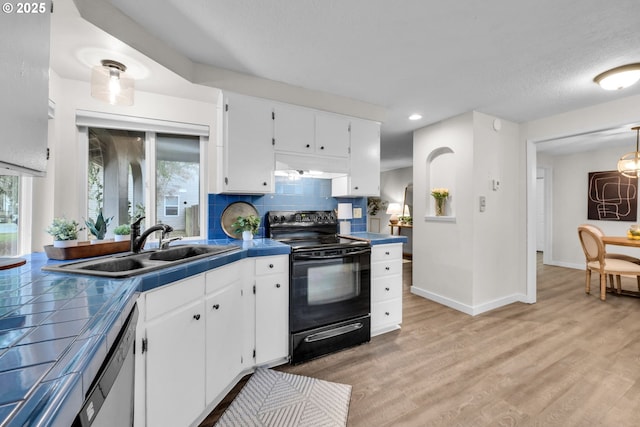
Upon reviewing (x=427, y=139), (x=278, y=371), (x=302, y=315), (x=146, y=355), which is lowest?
(x=278, y=371)

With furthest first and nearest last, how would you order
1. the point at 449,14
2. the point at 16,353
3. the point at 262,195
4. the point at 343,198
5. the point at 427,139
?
the point at 427,139 → the point at 343,198 → the point at 262,195 → the point at 449,14 → the point at 16,353

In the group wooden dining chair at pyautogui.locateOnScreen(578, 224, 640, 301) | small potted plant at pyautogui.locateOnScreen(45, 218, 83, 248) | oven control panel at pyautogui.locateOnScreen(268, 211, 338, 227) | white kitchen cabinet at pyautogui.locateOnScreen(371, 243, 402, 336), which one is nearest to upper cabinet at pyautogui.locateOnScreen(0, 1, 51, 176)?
small potted plant at pyautogui.locateOnScreen(45, 218, 83, 248)

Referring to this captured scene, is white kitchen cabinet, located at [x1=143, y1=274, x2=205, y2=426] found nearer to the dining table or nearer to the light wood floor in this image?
the light wood floor

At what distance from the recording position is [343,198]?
3076 mm

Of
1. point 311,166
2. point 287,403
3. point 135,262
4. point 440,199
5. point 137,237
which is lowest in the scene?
point 287,403

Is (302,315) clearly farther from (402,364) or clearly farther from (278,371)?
(402,364)

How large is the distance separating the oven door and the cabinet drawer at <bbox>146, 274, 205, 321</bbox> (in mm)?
772

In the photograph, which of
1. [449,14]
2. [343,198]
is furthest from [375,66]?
[343,198]

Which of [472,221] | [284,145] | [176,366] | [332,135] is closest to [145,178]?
[284,145]

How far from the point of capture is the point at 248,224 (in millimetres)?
A: 2387

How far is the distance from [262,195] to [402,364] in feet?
6.42

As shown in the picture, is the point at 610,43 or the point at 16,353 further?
the point at 610,43

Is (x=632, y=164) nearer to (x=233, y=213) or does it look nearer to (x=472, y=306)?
(x=472, y=306)

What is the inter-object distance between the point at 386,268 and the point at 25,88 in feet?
8.49
